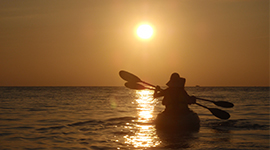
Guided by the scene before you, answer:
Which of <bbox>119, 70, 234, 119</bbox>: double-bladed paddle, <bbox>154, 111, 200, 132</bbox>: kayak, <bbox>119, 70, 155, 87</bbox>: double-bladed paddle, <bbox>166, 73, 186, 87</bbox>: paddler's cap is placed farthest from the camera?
<bbox>119, 70, 155, 87</bbox>: double-bladed paddle

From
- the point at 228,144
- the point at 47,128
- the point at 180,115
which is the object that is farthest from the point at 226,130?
the point at 47,128

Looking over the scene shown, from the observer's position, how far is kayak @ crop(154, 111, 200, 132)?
40.5 feet

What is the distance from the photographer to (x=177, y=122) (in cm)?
1234

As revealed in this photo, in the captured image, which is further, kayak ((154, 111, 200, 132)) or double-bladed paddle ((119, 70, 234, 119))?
double-bladed paddle ((119, 70, 234, 119))

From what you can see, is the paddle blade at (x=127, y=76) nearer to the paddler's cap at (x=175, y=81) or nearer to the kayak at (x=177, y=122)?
the paddler's cap at (x=175, y=81)

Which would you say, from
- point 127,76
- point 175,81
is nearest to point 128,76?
point 127,76

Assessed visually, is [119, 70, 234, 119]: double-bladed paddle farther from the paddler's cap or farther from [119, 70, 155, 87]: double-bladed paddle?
the paddler's cap

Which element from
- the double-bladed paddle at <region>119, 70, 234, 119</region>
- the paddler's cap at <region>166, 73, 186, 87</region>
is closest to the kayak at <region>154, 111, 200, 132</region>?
the paddler's cap at <region>166, 73, 186, 87</region>

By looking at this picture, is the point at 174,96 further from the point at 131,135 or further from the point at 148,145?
the point at 148,145

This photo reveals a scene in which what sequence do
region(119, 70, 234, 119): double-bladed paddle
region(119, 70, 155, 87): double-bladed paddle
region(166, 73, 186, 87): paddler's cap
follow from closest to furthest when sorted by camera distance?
region(166, 73, 186, 87): paddler's cap → region(119, 70, 234, 119): double-bladed paddle → region(119, 70, 155, 87): double-bladed paddle

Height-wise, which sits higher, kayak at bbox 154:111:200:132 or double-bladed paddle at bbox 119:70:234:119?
double-bladed paddle at bbox 119:70:234:119

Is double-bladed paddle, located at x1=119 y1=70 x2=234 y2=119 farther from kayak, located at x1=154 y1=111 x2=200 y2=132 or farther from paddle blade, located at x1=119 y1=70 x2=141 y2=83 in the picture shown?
kayak, located at x1=154 y1=111 x2=200 y2=132

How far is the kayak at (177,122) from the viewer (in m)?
12.4

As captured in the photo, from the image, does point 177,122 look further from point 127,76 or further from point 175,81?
point 127,76
